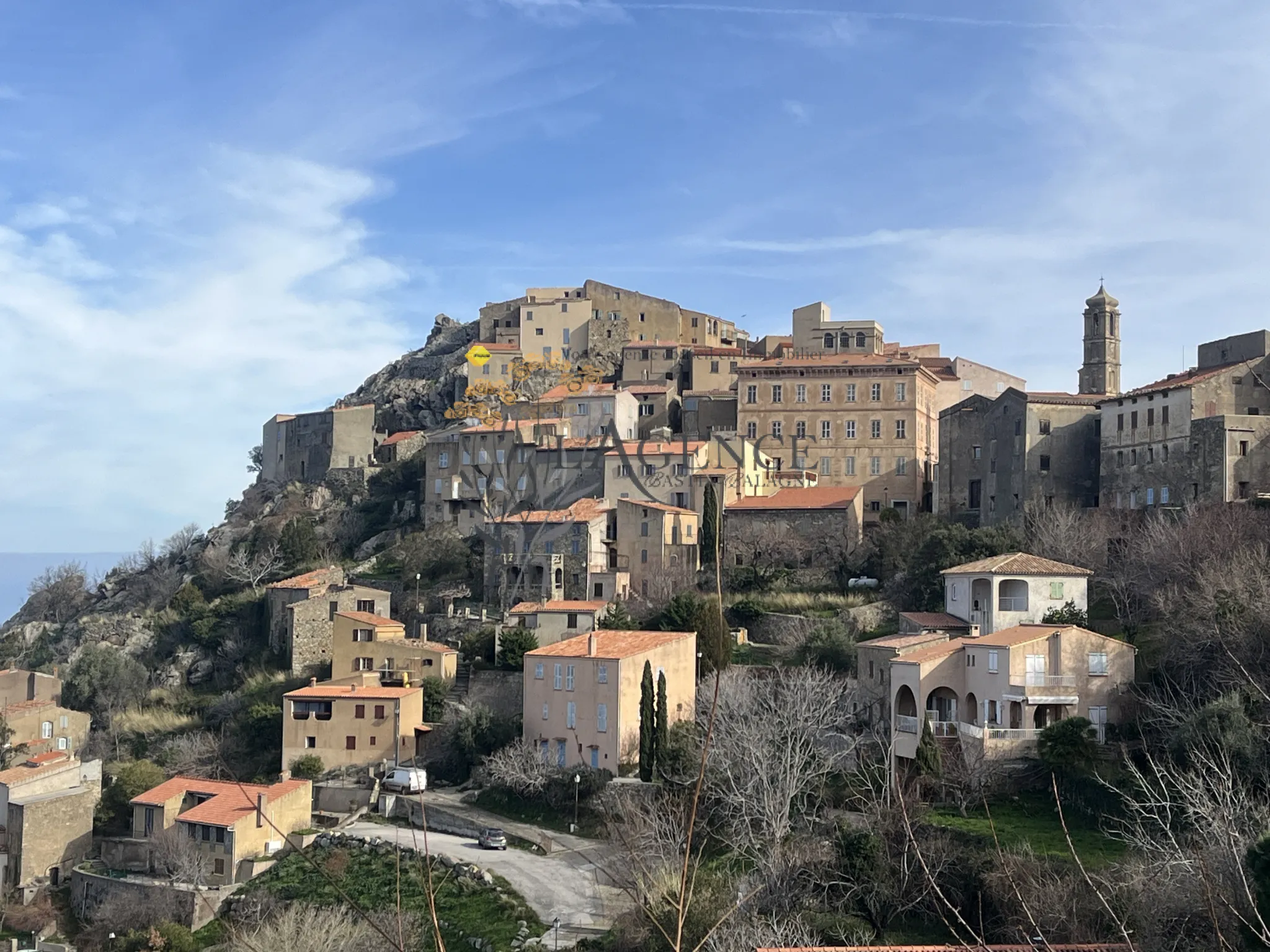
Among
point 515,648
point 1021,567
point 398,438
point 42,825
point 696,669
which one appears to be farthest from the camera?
point 398,438

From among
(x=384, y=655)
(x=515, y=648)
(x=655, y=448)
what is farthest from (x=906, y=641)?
(x=655, y=448)

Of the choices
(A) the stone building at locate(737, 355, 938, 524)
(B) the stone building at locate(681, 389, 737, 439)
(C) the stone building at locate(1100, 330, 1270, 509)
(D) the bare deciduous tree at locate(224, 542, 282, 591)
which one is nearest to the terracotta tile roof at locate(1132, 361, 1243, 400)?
(C) the stone building at locate(1100, 330, 1270, 509)

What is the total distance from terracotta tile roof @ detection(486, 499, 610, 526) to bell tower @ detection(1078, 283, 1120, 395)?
2692 cm

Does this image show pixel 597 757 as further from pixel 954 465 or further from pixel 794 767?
pixel 954 465

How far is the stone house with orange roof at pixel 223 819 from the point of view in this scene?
3878cm

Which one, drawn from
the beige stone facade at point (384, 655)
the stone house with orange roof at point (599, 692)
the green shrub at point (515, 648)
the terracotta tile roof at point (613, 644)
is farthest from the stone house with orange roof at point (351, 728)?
the terracotta tile roof at point (613, 644)

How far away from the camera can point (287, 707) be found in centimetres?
4472

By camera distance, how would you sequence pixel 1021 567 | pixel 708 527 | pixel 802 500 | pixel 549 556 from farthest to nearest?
pixel 802 500
pixel 708 527
pixel 549 556
pixel 1021 567

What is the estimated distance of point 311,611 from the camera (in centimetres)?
5172

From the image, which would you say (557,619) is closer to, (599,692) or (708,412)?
(599,692)

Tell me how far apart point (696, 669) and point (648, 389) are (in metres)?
29.3

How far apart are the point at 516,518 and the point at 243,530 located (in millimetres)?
22597

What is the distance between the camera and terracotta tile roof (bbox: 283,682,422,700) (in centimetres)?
4456

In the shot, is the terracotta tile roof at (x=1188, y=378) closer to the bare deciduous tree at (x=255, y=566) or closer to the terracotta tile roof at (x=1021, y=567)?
the terracotta tile roof at (x=1021, y=567)
